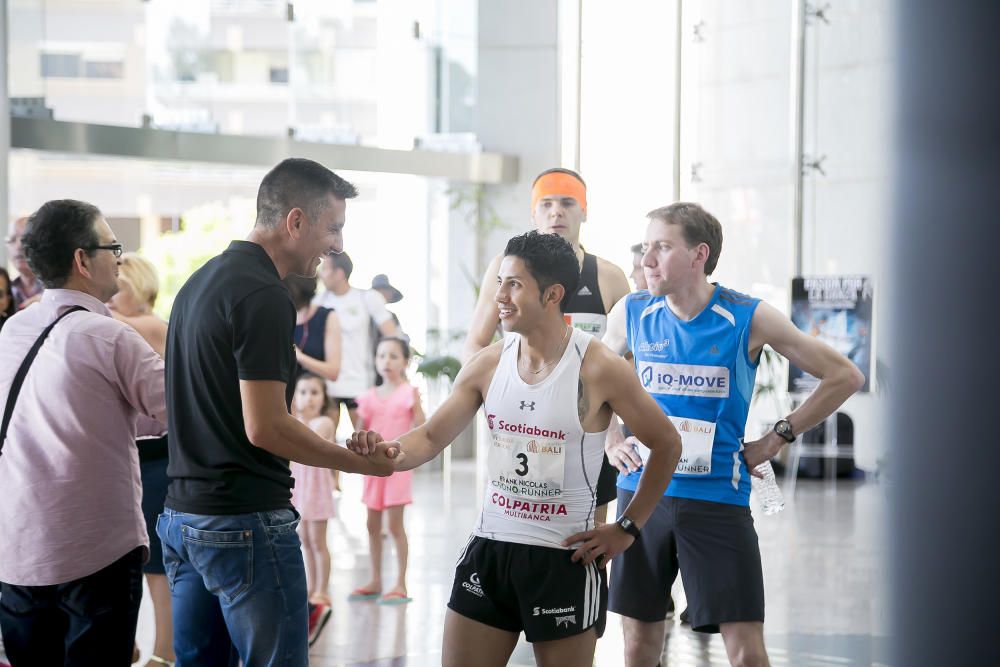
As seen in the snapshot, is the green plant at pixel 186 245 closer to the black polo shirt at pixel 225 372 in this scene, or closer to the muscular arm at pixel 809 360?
the muscular arm at pixel 809 360

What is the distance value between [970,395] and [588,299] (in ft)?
9.03

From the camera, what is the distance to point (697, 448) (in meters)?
3.04

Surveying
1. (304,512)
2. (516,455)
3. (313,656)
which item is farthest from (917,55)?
(304,512)

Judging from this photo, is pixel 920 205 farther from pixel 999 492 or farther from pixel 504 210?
pixel 504 210

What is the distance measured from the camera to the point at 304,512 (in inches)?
201

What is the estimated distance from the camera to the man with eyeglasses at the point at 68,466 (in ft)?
8.09

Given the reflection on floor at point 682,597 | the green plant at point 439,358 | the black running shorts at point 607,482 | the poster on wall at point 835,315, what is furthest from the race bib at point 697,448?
the poster on wall at point 835,315

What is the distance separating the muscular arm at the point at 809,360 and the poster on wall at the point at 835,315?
20.3 feet

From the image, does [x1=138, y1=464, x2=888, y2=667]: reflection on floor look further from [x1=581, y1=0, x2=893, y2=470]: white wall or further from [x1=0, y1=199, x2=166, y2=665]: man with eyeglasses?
[x1=581, y1=0, x2=893, y2=470]: white wall

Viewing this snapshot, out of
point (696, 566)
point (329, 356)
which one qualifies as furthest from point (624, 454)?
point (329, 356)

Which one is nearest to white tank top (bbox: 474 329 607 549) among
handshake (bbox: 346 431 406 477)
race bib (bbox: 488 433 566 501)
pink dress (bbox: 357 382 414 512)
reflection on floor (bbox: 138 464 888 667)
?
race bib (bbox: 488 433 566 501)

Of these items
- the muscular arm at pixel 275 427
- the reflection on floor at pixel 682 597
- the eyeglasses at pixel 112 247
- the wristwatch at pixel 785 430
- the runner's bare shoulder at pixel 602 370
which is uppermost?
the eyeglasses at pixel 112 247

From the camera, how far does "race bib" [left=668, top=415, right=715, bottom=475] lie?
119 inches

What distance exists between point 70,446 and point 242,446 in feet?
1.68
